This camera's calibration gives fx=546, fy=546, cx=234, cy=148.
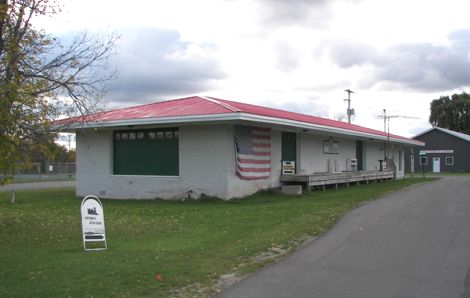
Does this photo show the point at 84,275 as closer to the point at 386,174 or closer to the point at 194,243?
the point at 194,243

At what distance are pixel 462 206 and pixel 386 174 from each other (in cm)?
1850

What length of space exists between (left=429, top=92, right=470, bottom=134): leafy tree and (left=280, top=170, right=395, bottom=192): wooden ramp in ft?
210

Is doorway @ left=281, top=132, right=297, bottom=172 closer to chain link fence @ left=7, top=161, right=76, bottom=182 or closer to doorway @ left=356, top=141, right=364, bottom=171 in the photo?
doorway @ left=356, top=141, right=364, bottom=171

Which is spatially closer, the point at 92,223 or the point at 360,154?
the point at 92,223

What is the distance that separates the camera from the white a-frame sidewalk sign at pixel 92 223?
396 inches

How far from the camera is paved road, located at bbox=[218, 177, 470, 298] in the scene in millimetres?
7016

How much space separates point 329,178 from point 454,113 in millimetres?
73671

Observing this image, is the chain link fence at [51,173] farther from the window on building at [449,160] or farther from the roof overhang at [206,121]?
the window on building at [449,160]

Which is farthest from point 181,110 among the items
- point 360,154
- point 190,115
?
point 360,154

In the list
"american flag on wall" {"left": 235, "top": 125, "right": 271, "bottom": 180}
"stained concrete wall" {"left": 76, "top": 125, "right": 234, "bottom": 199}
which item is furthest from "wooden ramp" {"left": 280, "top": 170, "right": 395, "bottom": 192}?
"stained concrete wall" {"left": 76, "top": 125, "right": 234, "bottom": 199}

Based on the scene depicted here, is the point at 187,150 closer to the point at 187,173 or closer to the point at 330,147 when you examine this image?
the point at 187,173

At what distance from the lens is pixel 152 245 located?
1041 centimetres

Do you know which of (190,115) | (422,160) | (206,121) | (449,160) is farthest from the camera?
(449,160)

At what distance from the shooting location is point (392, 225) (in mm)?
12914
